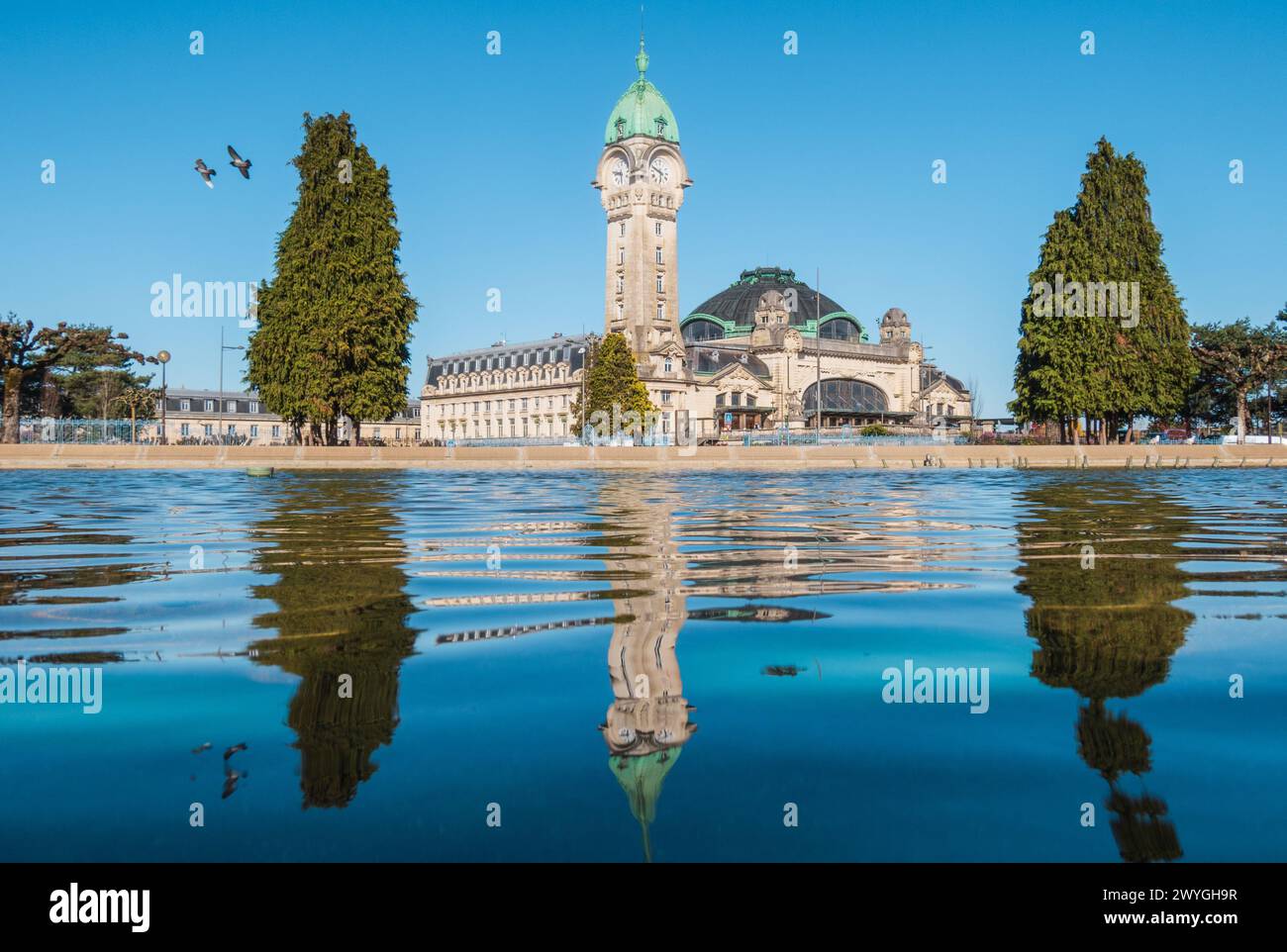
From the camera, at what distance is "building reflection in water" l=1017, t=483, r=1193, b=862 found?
9.56 ft

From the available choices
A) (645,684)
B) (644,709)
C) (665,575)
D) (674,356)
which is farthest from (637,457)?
(674,356)

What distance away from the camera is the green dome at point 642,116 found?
362 feet

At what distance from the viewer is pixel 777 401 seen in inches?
5103

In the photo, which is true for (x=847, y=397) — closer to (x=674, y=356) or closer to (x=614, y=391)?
(x=674, y=356)

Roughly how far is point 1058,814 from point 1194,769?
64 cm

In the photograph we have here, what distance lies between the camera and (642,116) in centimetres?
11006

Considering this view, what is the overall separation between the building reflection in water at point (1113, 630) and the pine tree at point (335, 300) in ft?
116

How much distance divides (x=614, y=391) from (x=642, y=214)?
3035 centimetres

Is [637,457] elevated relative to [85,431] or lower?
lower

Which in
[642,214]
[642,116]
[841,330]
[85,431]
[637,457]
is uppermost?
[642,116]

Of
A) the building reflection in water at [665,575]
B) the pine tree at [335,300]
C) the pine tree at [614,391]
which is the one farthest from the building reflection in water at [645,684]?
the pine tree at [614,391]

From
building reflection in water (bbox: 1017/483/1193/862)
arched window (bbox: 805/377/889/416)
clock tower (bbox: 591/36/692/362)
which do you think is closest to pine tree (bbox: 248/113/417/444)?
building reflection in water (bbox: 1017/483/1193/862)
